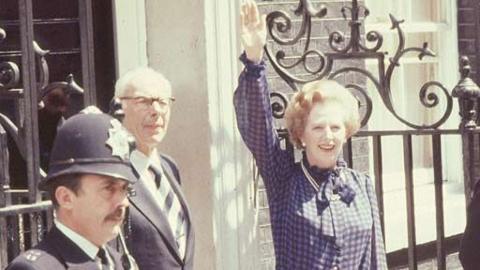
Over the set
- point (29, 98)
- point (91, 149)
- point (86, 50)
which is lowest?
point (91, 149)

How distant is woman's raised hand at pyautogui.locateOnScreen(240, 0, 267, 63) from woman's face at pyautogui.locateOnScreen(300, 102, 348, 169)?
27 cm

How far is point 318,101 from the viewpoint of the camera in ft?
15.0

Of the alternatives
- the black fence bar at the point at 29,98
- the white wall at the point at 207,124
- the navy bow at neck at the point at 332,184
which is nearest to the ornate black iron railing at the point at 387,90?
the white wall at the point at 207,124

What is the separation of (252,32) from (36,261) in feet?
5.53

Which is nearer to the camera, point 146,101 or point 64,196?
point 64,196

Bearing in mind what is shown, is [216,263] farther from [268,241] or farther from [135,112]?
[135,112]

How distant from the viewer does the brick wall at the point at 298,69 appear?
5.95 meters

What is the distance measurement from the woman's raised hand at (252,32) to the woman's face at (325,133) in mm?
272

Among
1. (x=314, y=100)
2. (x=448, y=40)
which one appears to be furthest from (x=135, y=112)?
(x=448, y=40)

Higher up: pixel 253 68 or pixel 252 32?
pixel 252 32

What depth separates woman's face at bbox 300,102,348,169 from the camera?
4504mm

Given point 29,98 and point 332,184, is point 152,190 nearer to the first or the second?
point 29,98

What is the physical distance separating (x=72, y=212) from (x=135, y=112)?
4.05 feet

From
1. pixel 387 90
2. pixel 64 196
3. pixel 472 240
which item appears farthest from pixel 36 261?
pixel 387 90
